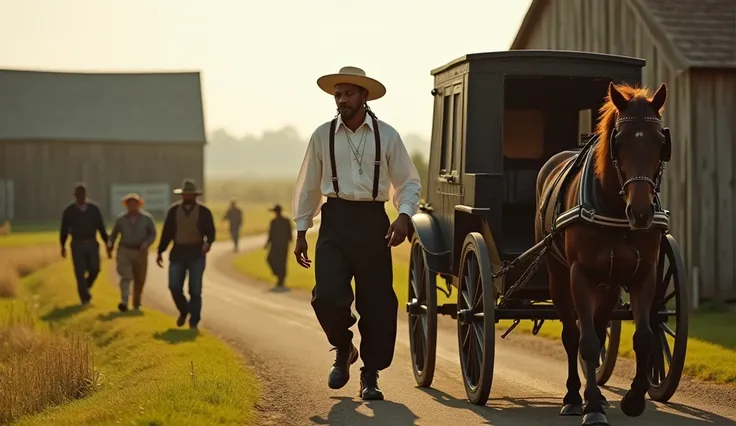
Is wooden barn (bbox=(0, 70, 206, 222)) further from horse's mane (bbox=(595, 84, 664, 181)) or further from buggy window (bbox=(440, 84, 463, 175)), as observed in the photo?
horse's mane (bbox=(595, 84, 664, 181))

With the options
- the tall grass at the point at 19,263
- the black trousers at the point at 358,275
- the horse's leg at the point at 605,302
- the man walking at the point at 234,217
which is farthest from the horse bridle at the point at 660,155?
the man walking at the point at 234,217

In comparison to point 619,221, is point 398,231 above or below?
below

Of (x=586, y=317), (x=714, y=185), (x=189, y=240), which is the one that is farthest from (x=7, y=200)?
(x=586, y=317)

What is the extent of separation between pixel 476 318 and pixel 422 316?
1528 mm

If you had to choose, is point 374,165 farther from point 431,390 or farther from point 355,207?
point 431,390

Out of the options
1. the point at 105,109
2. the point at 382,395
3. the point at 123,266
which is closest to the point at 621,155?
the point at 382,395

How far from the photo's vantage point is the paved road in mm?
9164

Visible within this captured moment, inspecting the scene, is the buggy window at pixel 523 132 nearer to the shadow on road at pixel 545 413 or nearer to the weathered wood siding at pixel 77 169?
the shadow on road at pixel 545 413

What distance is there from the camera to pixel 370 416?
30.2 ft

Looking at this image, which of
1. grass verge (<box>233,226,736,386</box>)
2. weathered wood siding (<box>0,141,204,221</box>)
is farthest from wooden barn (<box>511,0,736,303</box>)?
weathered wood siding (<box>0,141,204,221</box>)

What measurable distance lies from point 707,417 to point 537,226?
192 centimetres

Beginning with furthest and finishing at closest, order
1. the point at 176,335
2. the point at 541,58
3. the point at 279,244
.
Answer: the point at 279,244 < the point at 176,335 < the point at 541,58

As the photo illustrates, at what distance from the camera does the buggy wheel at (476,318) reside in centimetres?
948

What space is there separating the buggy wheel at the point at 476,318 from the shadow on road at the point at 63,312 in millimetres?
12152
